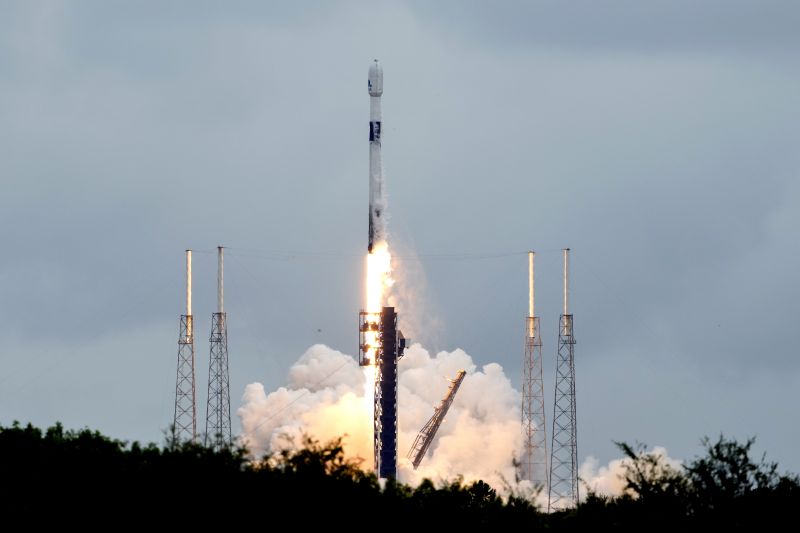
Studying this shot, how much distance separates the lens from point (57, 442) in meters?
119

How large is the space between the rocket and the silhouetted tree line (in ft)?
167

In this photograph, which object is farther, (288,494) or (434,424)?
(434,424)


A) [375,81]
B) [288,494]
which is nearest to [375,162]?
[375,81]

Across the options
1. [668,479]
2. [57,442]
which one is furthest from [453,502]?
[57,442]

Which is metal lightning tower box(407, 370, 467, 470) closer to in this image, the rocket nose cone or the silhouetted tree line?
the rocket nose cone

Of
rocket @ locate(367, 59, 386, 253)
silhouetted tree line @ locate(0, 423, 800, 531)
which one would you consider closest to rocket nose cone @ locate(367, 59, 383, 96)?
rocket @ locate(367, 59, 386, 253)

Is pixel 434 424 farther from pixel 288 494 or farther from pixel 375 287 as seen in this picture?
pixel 288 494

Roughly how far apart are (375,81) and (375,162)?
231 inches

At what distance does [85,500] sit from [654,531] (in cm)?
2457

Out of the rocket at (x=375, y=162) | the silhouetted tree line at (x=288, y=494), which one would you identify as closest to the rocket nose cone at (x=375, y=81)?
the rocket at (x=375, y=162)

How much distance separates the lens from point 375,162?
169750 mm

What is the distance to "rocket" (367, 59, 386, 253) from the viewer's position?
553ft

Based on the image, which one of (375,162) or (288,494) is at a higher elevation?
(375,162)

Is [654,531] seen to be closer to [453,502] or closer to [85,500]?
[453,502]
